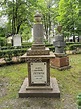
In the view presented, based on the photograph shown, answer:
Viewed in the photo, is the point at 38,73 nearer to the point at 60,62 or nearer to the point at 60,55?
the point at 60,62

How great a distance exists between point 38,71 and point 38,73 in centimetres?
6

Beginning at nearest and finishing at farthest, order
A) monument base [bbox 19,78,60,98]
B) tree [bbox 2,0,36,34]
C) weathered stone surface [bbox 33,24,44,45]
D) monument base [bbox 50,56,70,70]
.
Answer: monument base [bbox 19,78,60,98]
weathered stone surface [bbox 33,24,44,45]
monument base [bbox 50,56,70,70]
tree [bbox 2,0,36,34]

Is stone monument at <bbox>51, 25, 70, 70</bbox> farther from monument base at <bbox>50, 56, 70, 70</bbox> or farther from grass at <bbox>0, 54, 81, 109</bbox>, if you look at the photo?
grass at <bbox>0, 54, 81, 109</bbox>

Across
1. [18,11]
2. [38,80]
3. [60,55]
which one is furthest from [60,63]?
[18,11]

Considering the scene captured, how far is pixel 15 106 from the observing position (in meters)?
3.95

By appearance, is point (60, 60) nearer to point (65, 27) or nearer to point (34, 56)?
point (34, 56)

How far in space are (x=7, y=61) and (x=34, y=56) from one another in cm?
495

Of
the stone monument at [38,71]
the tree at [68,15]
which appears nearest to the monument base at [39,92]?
the stone monument at [38,71]

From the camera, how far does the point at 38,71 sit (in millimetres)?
4770

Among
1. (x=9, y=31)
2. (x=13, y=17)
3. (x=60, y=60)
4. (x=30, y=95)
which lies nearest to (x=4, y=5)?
(x=13, y=17)

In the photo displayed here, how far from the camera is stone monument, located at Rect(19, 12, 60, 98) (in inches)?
178

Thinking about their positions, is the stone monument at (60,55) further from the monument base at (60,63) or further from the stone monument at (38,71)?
the stone monument at (38,71)

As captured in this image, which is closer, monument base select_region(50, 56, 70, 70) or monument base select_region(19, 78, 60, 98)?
monument base select_region(19, 78, 60, 98)

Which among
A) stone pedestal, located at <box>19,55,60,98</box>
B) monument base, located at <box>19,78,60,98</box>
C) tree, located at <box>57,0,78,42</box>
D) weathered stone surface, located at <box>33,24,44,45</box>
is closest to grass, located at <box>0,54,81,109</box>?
monument base, located at <box>19,78,60,98</box>
